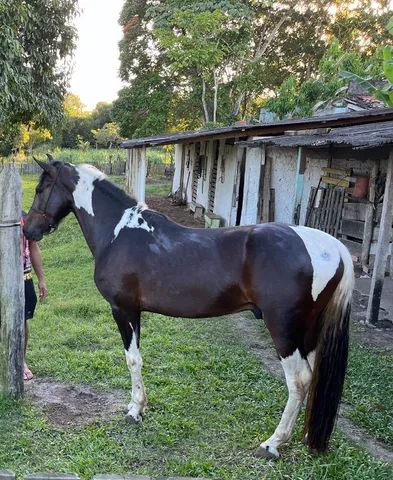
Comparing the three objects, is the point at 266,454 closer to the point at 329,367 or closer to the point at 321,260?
the point at 329,367

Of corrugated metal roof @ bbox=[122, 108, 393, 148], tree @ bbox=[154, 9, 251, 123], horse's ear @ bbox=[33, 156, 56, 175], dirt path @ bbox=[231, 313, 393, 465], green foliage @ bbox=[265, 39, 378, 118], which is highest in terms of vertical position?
tree @ bbox=[154, 9, 251, 123]

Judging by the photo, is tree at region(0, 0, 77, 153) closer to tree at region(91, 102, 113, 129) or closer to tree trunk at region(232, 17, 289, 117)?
tree trunk at region(232, 17, 289, 117)

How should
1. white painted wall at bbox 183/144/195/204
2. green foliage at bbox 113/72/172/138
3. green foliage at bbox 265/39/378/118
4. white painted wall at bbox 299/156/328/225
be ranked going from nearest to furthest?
white painted wall at bbox 299/156/328/225 → green foliage at bbox 265/39/378/118 → white painted wall at bbox 183/144/195/204 → green foliage at bbox 113/72/172/138

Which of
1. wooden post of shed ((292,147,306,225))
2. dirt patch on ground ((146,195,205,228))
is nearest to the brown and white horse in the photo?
wooden post of shed ((292,147,306,225))

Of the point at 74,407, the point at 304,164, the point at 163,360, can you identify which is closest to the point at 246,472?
the point at 74,407

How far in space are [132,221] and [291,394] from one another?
1659 mm

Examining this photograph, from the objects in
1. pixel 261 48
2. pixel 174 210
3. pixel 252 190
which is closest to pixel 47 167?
pixel 252 190

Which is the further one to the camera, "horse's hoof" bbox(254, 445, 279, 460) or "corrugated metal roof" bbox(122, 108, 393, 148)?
"corrugated metal roof" bbox(122, 108, 393, 148)

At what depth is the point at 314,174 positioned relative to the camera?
10.2m

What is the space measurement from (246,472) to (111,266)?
1.65 metres

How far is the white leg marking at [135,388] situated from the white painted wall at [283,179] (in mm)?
7650

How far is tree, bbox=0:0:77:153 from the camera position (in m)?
10.7

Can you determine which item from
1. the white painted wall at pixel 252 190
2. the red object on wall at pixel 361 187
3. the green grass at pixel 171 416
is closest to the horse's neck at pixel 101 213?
the green grass at pixel 171 416

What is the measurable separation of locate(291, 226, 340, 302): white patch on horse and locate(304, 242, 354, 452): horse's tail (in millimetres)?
63
